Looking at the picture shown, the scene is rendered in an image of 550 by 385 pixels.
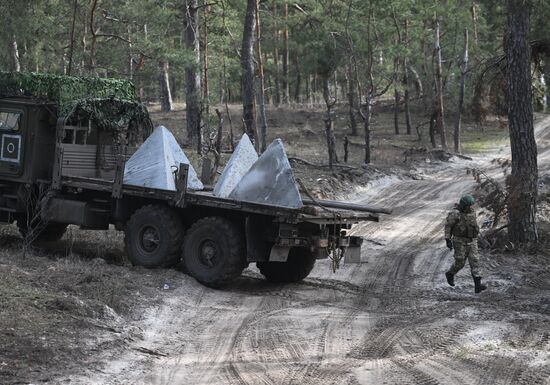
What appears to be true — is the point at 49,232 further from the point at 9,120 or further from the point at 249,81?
the point at 249,81

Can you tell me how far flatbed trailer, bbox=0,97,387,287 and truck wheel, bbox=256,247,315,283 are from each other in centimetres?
2

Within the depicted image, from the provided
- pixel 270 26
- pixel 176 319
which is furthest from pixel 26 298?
pixel 270 26

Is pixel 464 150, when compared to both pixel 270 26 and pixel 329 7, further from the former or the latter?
pixel 270 26

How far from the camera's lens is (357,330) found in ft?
31.3

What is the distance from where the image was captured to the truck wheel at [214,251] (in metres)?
11.6

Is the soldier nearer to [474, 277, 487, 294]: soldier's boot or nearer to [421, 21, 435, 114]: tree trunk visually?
[474, 277, 487, 294]: soldier's boot

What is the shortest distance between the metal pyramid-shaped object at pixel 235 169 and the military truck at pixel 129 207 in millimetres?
281

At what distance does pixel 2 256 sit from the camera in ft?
39.5

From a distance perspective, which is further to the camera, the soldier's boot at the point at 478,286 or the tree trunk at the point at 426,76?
the tree trunk at the point at 426,76

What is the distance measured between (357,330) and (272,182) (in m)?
2.80

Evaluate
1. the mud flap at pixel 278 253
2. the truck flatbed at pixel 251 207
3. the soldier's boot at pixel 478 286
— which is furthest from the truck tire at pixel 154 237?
the soldier's boot at pixel 478 286

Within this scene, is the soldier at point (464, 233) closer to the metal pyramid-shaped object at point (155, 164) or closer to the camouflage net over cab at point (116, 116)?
the metal pyramid-shaped object at point (155, 164)

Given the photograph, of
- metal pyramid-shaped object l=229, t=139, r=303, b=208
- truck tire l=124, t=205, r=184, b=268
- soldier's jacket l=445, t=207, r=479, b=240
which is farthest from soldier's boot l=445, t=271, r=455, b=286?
truck tire l=124, t=205, r=184, b=268

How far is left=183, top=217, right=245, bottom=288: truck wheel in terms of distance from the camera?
11.6 meters
